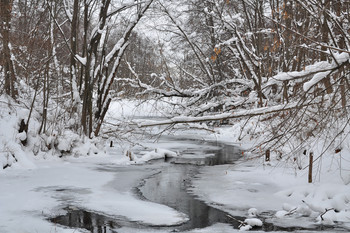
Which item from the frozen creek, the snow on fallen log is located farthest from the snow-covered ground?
the snow on fallen log

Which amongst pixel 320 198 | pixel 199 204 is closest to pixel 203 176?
pixel 199 204

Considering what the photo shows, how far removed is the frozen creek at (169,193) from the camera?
561 cm

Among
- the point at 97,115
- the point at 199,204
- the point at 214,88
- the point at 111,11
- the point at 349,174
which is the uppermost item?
the point at 111,11

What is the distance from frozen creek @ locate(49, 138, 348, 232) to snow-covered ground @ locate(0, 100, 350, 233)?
0.12 m

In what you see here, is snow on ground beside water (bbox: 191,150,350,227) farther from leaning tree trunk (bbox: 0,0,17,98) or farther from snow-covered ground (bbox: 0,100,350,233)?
leaning tree trunk (bbox: 0,0,17,98)

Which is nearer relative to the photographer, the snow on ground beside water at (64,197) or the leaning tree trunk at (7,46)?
the snow on ground beside water at (64,197)

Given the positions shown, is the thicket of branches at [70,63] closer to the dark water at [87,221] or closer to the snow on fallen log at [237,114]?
the dark water at [87,221]

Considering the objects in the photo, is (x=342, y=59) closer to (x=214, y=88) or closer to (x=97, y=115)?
(x=97, y=115)

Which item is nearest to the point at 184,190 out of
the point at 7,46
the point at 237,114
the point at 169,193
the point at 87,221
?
the point at 169,193

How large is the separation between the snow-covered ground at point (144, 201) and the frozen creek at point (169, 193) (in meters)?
0.12

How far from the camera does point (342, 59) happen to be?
4559mm

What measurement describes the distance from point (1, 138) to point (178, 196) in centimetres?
477

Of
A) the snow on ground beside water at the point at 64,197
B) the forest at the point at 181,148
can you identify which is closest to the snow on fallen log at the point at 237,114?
the forest at the point at 181,148

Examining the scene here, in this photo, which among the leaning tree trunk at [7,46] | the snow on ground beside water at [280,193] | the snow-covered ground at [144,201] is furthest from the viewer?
the leaning tree trunk at [7,46]
